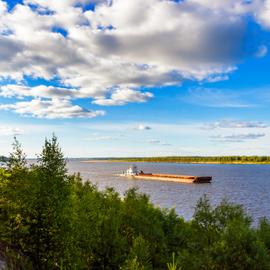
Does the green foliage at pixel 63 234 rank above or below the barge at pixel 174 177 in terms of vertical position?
above

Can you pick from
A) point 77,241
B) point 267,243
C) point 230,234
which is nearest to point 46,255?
point 77,241

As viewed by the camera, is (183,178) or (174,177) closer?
(183,178)

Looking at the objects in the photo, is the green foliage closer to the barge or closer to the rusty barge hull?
the rusty barge hull

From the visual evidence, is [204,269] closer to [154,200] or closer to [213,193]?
[154,200]

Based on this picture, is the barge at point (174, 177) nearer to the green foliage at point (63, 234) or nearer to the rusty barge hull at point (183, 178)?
the rusty barge hull at point (183, 178)

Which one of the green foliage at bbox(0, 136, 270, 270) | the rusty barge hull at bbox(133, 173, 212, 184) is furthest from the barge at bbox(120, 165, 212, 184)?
the green foliage at bbox(0, 136, 270, 270)

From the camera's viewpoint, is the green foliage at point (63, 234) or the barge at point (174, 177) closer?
the green foliage at point (63, 234)

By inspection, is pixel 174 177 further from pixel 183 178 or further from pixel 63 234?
pixel 63 234

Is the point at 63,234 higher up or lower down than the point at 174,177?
higher up

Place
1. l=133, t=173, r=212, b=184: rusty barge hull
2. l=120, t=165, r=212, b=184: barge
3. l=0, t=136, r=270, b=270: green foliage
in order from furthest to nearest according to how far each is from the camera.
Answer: l=120, t=165, r=212, b=184: barge
l=133, t=173, r=212, b=184: rusty barge hull
l=0, t=136, r=270, b=270: green foliage

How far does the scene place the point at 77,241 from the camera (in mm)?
21375

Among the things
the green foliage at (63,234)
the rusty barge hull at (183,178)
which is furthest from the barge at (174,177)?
the green foliage at (63,234)

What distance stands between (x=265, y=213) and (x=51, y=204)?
5129cm

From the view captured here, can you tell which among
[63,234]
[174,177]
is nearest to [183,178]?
[174,177]
